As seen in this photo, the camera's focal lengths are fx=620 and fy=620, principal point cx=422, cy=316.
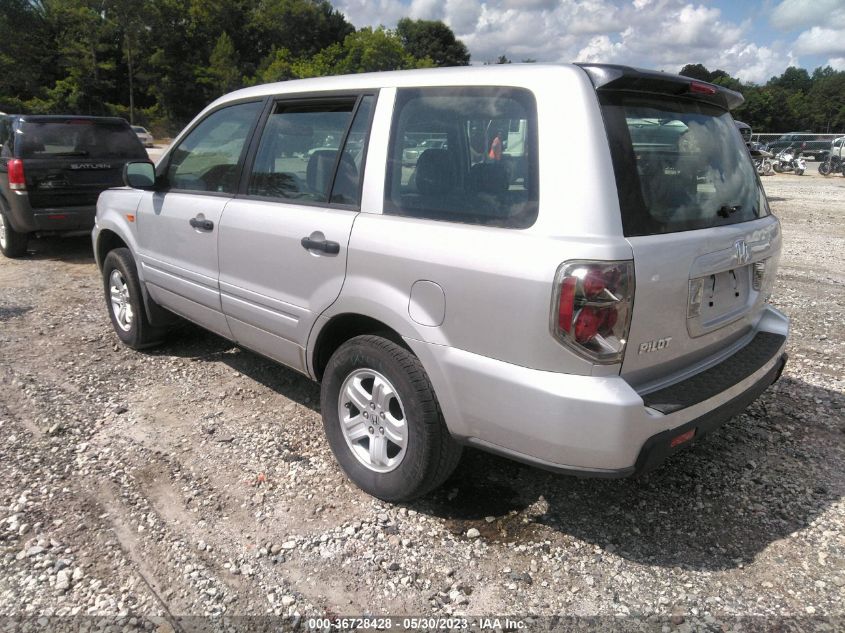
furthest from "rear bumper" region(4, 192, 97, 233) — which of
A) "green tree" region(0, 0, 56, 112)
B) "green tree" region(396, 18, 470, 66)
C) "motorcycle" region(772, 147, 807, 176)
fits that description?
"green tree" region(396, 18, 470, 66)

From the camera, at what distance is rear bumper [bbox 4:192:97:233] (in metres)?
→ 7.74

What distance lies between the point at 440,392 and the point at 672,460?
5.31 ft

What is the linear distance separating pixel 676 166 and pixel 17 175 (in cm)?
798

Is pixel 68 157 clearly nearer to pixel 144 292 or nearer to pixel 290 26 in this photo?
pixel 144 292

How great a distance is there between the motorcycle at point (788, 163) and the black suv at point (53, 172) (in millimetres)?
25860

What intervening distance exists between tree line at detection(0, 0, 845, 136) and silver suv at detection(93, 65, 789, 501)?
4148 cm

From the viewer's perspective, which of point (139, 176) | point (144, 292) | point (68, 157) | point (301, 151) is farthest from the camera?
point (68, 157)

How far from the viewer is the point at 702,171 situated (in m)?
2.65

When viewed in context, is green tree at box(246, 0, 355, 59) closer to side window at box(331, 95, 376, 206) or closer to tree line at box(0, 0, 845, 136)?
tree line at box(0, 0, 845, 136)

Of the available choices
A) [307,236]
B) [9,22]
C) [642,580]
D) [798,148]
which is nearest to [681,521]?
[642,580]

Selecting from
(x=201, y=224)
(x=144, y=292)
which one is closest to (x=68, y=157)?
(x=144, y=292)

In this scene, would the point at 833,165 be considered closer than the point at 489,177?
No

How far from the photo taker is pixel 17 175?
763 centimetres

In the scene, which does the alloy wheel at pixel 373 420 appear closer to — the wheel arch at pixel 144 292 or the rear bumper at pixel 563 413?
the rear bumper at pixel 563 413
